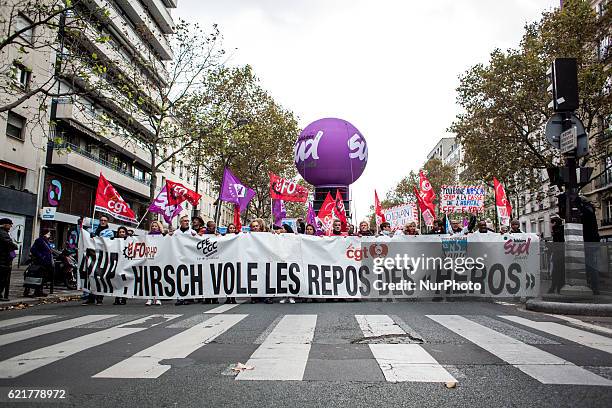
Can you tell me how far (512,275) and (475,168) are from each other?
19.3 metres

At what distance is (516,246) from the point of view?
37.9 ft

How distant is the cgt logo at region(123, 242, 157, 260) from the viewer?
11.6 meters

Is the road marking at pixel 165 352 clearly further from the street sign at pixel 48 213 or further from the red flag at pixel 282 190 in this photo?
the street sign at pixel 48 213

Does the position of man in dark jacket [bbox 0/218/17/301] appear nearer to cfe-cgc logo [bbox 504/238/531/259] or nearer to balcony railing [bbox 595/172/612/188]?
cfe-cgc logo [bbox 504/238/531/259]

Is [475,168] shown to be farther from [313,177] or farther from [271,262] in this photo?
[271,262]

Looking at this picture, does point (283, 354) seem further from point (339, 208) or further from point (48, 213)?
point (48, 213)

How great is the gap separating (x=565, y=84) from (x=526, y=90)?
58.0ft

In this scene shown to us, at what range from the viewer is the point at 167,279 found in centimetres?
1127

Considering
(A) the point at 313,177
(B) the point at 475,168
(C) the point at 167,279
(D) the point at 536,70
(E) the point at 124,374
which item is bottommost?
(E) the point at 124,374

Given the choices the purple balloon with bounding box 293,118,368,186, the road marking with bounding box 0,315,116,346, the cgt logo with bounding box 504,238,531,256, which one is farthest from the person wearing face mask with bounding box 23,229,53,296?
the cgt logo with bounding box 504,238,531,256

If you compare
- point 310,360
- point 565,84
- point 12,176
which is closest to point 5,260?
point 310,360

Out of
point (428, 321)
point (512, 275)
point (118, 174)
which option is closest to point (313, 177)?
point (512, 275)

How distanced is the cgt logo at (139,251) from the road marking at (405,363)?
6.58 meters

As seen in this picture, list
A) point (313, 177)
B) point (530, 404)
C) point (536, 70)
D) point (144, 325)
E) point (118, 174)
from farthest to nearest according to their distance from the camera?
point (118, 174)
point (536, 70)
point (313, 177)
point (144, 325)
point (530, 404)
